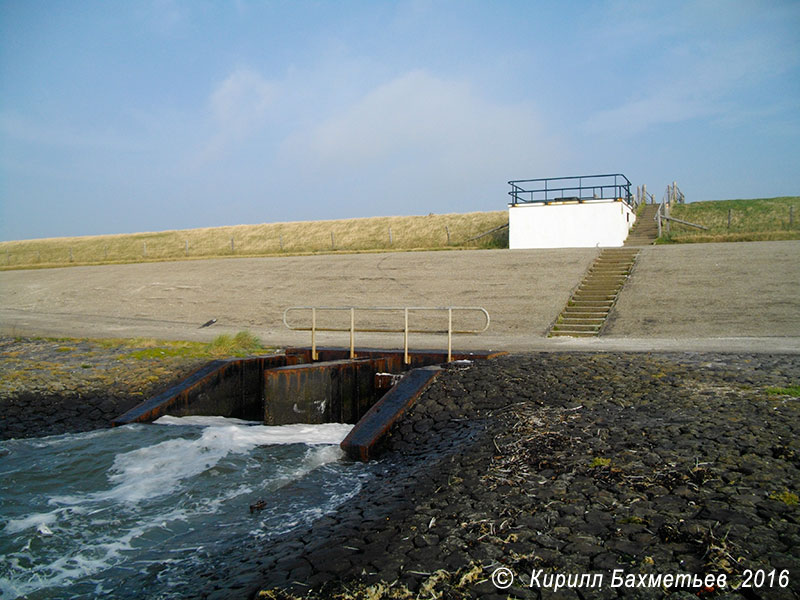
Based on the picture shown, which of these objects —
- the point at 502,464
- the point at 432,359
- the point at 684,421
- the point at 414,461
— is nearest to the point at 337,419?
the point at 432,359

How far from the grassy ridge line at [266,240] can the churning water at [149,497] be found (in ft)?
90.5

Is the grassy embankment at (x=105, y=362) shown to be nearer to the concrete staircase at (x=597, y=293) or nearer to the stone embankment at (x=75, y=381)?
the stone embankment at (x=75, y=381)

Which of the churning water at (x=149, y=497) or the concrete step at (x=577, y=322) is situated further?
the concrete step at (x=577, y=322)

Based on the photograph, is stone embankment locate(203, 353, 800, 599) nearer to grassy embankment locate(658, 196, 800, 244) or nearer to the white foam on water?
the white foam on water

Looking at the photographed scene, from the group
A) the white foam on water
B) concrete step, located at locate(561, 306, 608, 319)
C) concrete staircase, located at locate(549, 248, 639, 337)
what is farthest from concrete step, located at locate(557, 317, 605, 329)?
Answer: the white foam on water

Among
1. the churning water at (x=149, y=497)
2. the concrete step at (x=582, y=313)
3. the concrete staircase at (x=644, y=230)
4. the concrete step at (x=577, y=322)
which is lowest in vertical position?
the churning water at (x=149, y=497)

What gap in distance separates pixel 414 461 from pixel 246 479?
2.09 metres

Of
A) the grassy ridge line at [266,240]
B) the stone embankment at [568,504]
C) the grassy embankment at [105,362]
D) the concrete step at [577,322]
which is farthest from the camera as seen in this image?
the grassy ridge line at [266,240]

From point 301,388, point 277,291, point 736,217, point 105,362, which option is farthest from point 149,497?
point 736,217

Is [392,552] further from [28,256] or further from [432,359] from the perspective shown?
[28,256]

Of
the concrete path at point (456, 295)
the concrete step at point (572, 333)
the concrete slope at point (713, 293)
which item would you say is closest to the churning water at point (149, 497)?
the concrete path at point (456, 295)

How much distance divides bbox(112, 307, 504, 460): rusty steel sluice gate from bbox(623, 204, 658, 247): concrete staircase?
66.0ft

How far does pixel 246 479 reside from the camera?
771 centimetres

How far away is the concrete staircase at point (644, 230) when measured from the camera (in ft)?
95.5
